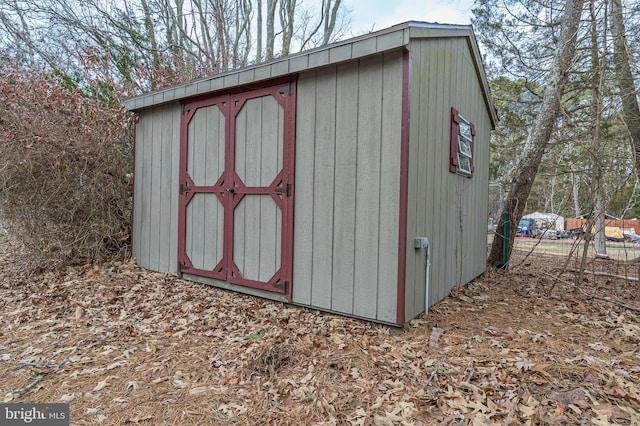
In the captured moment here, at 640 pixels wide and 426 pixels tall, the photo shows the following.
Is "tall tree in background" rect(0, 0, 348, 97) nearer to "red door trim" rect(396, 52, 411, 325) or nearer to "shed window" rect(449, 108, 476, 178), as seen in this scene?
"red door trim" rect(396, 52, 411, 325)

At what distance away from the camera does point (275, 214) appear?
368 centimetres

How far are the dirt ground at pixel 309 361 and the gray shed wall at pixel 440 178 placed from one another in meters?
0.48

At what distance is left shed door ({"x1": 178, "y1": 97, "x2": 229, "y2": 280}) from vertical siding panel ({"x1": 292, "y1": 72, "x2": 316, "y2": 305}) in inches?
41.6

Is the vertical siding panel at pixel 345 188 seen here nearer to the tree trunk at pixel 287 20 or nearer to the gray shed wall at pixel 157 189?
the gray shed wall at pixel 157 189

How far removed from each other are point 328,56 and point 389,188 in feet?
4.29

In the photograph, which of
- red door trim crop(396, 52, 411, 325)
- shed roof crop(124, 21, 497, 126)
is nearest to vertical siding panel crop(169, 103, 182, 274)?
shed roof crop(124, 21, 497, 126)

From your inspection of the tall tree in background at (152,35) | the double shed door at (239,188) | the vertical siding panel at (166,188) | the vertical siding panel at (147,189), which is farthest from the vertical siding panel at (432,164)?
the tall tree in background at (152,35)

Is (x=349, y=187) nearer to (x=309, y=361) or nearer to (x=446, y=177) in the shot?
(x=446, y=177)

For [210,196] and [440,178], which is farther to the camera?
[210,196]

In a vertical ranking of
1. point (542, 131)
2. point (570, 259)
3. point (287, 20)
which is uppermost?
point (287, 20)

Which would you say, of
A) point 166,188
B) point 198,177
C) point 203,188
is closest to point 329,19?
point 166,188

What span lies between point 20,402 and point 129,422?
768 mm

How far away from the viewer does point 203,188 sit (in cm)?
432

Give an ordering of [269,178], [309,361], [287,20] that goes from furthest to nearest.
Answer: [287,20] → [269,178] → [309,361]
